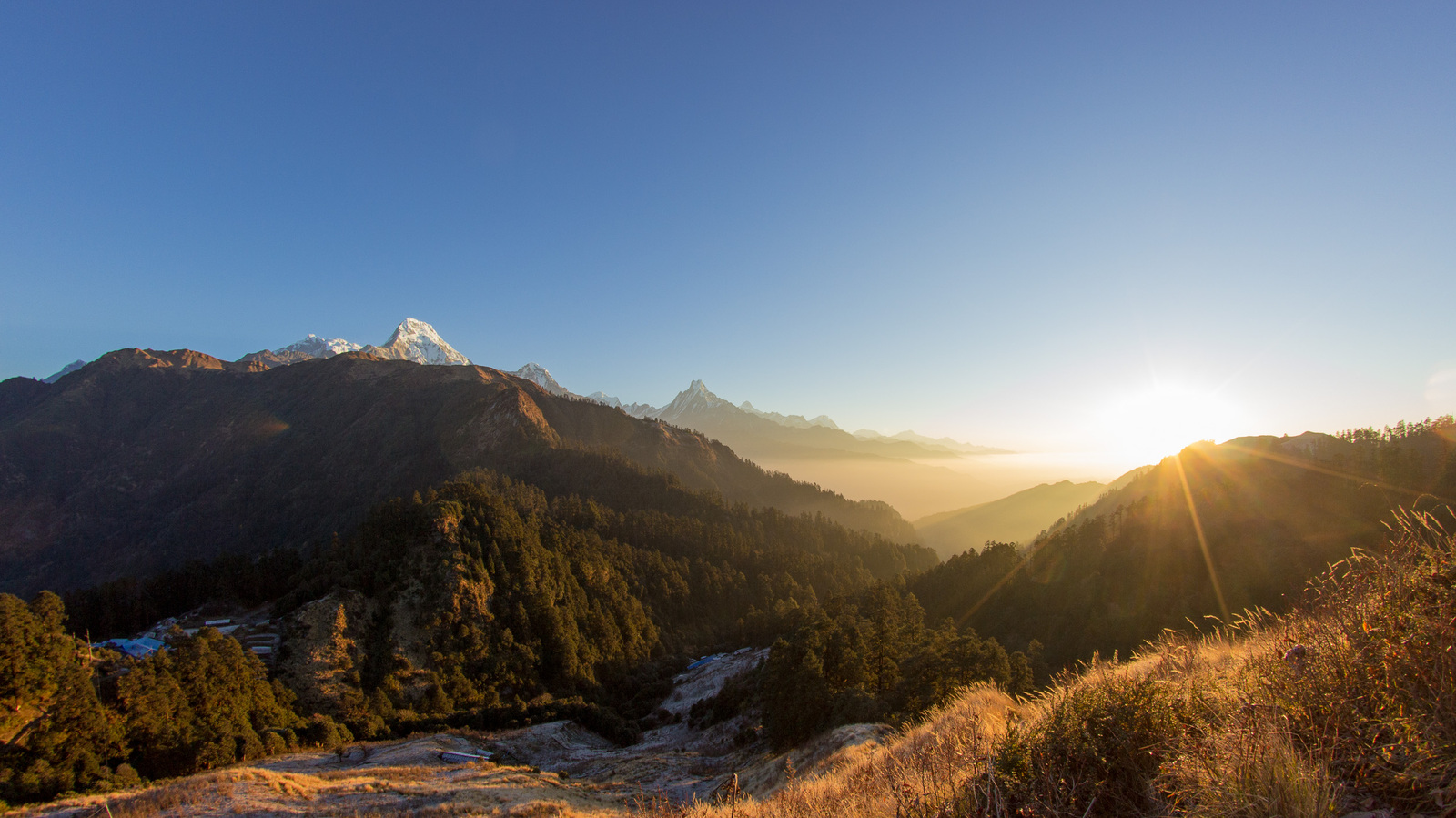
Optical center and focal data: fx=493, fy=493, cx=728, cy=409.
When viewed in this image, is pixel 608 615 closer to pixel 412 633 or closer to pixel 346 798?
pixel 412 633

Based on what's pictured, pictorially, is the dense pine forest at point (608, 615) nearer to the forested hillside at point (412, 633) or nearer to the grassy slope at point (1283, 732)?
the forested hillside at point (412, 633)

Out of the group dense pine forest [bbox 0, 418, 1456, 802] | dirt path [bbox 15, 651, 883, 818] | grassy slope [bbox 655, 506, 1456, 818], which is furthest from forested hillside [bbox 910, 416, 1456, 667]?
grassy slope [bbox 655, 506, 1456, 818]

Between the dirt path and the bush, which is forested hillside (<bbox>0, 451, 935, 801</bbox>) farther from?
the bush

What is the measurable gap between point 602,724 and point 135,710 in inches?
1564

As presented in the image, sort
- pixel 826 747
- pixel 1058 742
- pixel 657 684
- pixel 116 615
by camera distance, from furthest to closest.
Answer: pixel 657 684, pixel 116 615, pixel 826 747, pixel 1058 742

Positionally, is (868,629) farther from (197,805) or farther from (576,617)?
(576,617)

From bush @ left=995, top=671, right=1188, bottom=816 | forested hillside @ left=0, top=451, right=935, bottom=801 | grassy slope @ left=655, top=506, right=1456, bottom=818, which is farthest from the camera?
forested hillside @ left=0, top=451, right=935, bottom=801

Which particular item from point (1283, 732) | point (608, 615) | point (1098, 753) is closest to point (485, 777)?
point (1098, 753)

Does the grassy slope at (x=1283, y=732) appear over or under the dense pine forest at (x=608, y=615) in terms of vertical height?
over

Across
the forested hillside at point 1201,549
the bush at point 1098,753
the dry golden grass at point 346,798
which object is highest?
the bush at point 1098,753

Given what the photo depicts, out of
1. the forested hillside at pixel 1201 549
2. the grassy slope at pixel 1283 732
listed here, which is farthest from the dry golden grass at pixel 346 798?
the forested hillside at pixel 1201 549

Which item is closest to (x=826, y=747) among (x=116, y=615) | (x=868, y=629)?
(x=868, y=629)

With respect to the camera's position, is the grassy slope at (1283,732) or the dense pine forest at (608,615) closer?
the grassy slope at (1283,732)

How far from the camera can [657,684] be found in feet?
243
